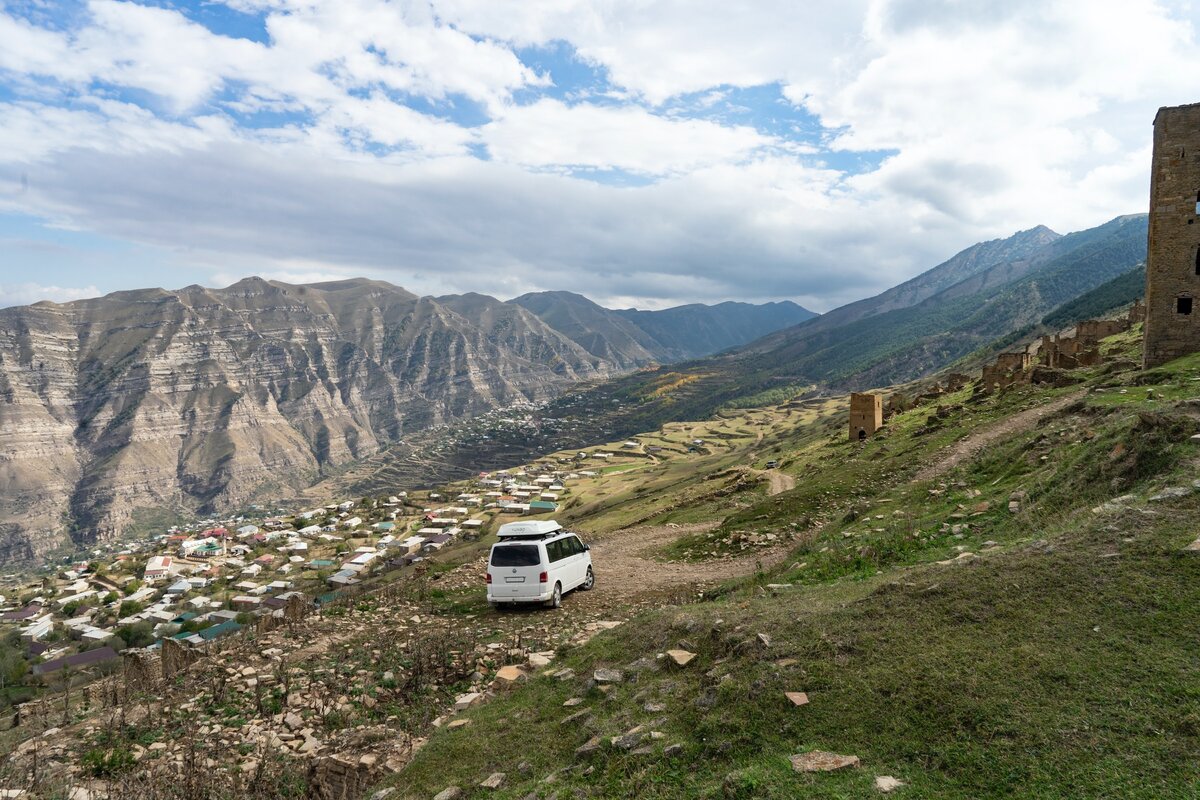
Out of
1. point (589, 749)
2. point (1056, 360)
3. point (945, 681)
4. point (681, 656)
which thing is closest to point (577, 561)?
point (681, 656)

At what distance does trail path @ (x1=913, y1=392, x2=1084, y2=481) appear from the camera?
24.5 meters

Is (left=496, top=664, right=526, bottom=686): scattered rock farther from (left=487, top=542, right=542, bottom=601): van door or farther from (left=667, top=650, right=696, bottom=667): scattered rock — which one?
(left=487, top=542, right=542, bottom=601): van door

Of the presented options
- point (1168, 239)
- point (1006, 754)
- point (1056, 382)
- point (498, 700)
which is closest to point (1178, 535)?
point (1006, 754)

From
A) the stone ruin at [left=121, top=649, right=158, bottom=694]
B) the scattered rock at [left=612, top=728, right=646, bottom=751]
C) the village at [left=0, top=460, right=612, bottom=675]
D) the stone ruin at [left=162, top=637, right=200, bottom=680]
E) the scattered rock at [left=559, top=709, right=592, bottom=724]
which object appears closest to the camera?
the scattered rock at [left=612, top=728, right=646, bottom=751]

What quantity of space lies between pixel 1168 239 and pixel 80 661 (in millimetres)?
89835

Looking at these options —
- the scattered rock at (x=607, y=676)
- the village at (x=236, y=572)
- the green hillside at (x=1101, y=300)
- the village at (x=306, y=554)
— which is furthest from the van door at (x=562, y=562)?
the green hillside at (x=1101, y=300)

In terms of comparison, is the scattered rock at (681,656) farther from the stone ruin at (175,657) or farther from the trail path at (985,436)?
the trail path at (985,436)

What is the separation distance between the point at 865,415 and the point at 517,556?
1512 inches

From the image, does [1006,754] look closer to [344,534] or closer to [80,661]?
[80,661]

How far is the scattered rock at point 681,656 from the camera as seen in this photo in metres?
9.52

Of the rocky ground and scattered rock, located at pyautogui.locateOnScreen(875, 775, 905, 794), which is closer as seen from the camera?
scattered rock, located at pyautogui.locateOnScreen(875, 775, 905, 794)

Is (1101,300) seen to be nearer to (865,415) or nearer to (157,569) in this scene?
(865,415)

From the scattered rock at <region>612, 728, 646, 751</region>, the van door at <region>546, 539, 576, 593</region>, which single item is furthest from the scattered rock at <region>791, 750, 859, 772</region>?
the van door at <region>546, 539, 576, 593</region>

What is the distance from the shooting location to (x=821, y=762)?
632 cm
